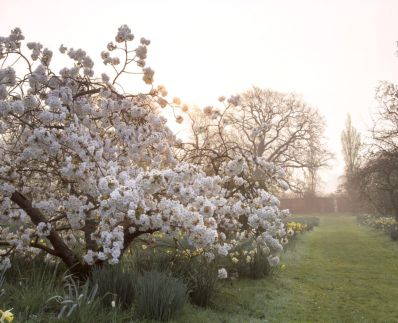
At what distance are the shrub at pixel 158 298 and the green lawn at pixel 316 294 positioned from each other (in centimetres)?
32

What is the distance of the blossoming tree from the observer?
18.1 ft

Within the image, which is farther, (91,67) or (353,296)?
(353,296)

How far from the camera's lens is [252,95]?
137 ft

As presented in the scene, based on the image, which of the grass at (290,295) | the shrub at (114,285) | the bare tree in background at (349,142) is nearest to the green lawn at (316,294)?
the grass at (290,295)

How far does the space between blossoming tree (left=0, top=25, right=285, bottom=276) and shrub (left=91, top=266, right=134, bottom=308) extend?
0.29m

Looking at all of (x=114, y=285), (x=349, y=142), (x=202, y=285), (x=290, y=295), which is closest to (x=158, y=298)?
(x=114, y=285)

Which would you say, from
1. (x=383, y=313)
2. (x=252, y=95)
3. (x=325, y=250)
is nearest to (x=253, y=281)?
(x=383, y=313)

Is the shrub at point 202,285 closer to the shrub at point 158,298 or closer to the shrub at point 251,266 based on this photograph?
the shrub at point 158,298

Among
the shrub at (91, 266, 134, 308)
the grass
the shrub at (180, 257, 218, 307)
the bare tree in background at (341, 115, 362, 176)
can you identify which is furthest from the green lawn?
the bare tree in background at (341, 115, 362, 176)

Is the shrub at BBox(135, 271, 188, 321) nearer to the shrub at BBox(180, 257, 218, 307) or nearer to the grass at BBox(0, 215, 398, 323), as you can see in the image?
the grass at BBox(0, 215, 398, 323)

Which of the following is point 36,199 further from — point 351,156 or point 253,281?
point 351,156

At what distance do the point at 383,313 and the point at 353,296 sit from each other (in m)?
1.38

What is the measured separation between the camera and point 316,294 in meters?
9.19

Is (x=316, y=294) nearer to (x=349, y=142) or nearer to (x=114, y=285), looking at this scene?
(x=114, y=285)
